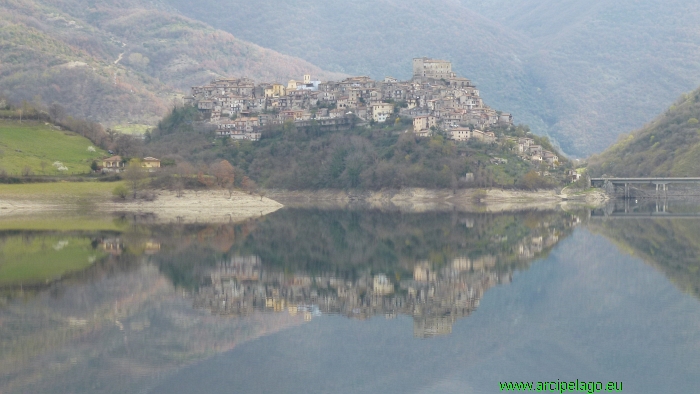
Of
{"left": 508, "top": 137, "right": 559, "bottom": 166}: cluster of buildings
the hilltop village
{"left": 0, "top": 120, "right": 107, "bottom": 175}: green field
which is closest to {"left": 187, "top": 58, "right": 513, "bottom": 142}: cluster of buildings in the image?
the hilltop village

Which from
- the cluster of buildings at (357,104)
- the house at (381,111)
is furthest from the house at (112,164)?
the house at (381,111)

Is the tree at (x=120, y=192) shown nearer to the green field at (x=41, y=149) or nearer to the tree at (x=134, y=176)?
the tree at (x=134, y=176)

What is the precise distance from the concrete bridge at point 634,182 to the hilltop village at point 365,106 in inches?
219

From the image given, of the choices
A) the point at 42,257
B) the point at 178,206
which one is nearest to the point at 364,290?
the point at 42,257

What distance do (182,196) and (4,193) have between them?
13.2m

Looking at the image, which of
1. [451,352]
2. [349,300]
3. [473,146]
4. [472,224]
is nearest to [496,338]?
[451,352]

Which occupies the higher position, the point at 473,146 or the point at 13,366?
the point at 473,146

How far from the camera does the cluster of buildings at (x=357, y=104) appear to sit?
354ft

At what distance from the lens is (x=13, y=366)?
2091cm

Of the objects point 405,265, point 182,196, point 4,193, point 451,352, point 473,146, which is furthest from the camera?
point 473,146

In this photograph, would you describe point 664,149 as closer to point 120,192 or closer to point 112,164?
point 112,164

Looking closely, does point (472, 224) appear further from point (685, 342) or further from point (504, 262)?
point (685, 342)

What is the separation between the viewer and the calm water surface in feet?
68.9

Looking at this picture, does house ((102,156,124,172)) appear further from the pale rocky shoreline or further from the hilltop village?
the hilltop village
